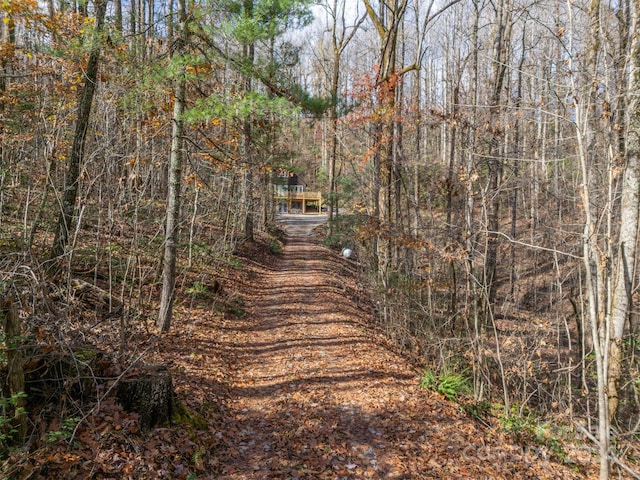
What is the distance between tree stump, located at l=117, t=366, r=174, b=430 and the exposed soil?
86 cm

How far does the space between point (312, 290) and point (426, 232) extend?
403cm

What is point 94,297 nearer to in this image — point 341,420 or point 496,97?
point 341,420

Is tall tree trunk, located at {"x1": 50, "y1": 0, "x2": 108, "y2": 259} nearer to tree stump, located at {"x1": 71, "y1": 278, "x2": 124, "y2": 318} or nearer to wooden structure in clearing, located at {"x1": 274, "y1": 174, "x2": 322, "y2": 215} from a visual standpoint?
tree stump, located at {"x1": 71, "y1": 278, "x2": 124, "y2": 318}

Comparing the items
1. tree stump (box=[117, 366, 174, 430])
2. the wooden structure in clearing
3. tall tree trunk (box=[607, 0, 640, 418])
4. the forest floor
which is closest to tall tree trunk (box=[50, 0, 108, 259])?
the forest floor

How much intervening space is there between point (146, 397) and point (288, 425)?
185 centimetres

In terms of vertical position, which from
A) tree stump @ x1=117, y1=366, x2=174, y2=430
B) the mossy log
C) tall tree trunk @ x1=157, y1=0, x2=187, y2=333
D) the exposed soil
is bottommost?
the exposed soil

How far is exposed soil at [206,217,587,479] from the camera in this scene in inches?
180

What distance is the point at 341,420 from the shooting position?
5391mm

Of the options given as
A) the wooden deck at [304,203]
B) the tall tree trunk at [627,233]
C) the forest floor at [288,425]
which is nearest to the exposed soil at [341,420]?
the forest floor at [288,425]

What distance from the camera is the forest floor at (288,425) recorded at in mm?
3920

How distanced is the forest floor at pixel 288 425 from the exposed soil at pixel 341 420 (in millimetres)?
18

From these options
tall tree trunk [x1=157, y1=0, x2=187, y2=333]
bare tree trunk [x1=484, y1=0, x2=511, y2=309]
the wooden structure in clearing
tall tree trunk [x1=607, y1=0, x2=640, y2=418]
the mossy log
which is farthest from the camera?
the wooden structure in clearing

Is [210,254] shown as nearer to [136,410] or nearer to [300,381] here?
[300,381]

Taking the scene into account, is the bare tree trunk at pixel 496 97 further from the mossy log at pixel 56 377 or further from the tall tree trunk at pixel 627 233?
the mossy log at pixel 56 377
